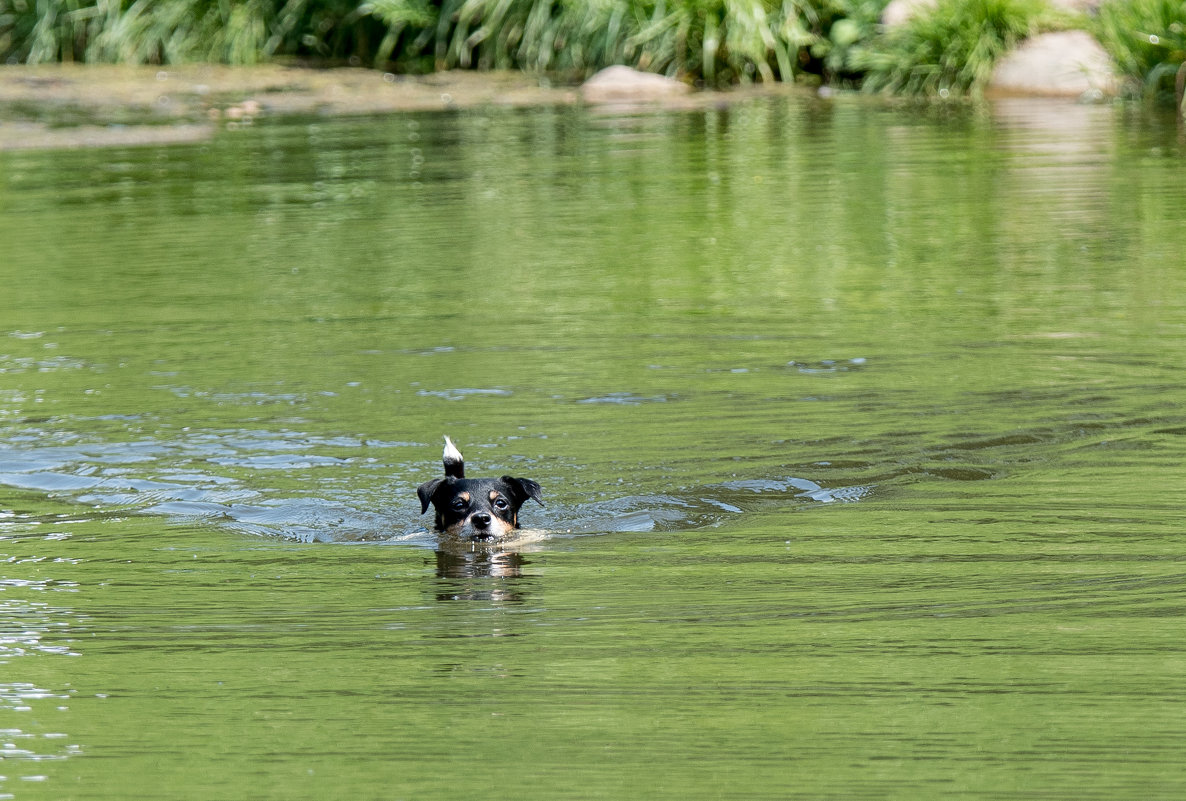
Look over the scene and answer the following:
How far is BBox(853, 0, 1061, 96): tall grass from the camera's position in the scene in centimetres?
1962

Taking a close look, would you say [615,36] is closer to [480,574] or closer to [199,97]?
[199,97]

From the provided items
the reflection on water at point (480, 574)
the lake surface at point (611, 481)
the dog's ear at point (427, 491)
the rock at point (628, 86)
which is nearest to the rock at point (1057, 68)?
the rock at point (628, 86)

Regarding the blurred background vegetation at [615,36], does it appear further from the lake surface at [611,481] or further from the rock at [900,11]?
the lake surface at [611,481]

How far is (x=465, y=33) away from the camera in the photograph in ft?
77.8

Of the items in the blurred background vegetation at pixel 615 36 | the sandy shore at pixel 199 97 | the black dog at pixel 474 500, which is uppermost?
the blurred background vegetation at pixel 615 36

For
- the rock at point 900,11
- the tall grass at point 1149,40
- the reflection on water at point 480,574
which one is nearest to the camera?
the reflection on water at point 480,574

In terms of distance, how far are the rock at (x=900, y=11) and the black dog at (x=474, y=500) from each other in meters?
14.8

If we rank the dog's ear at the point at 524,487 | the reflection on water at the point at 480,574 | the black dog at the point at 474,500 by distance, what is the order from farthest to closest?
the dog's ear at the point at 524,487
the black dog at the point at 474,500
the reflection on water at the point at 480,574

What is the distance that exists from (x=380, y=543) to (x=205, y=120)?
14.6 meters

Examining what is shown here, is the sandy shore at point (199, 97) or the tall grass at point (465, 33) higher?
the tall grass at point (465, 33)

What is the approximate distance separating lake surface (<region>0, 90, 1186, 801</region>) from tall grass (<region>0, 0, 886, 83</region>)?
6.55 metres

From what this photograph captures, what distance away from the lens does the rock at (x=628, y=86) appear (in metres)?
21.4

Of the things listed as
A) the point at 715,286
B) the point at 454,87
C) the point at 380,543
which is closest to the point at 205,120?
the point at 454,87

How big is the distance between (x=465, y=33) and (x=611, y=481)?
17605 mm
